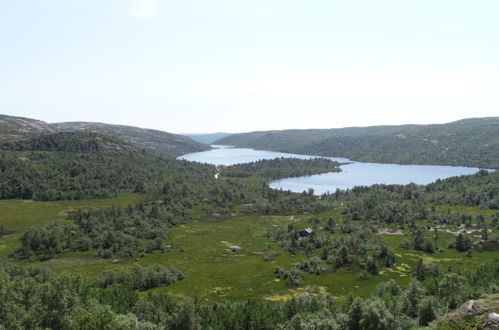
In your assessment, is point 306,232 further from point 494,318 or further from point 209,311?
point 494,318

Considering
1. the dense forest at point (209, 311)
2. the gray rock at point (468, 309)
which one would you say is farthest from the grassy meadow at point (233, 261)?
the gray rock at point (468, 309)

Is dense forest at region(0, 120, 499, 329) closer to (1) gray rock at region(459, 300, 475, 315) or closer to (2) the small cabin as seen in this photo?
(2) the small cabin


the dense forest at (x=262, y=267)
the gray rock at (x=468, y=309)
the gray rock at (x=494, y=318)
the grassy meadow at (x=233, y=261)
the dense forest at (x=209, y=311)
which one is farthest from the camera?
the grassy meadow at (x=233, y=261)

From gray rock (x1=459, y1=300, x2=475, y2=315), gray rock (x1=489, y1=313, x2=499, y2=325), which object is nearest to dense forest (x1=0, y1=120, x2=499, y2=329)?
gray rock (x1=459, y1=300, x2=475, y2=315)

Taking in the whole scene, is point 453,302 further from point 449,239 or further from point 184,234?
point 184,234

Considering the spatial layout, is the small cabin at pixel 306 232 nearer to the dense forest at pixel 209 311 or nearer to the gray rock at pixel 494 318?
the dense forest at pixel 209 311

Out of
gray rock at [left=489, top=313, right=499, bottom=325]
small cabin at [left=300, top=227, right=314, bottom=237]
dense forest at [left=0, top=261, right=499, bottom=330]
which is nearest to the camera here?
gray rock at [left=489, top=313, right=499, bottom=325]

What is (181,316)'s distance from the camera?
68.4m

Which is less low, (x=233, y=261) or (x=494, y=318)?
(x=494, y=318)

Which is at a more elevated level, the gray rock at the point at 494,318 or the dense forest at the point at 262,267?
the gray rock at the point at 494,318

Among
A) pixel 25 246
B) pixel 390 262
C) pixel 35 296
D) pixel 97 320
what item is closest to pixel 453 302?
pixel 390 262

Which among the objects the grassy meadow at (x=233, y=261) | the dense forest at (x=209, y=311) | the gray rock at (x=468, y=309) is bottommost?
the grassy meadow at (x=233, y=261)

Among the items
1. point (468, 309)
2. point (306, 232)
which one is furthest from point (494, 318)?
point (306, 232)

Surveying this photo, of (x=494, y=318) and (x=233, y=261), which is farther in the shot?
(x=233, y=261)
